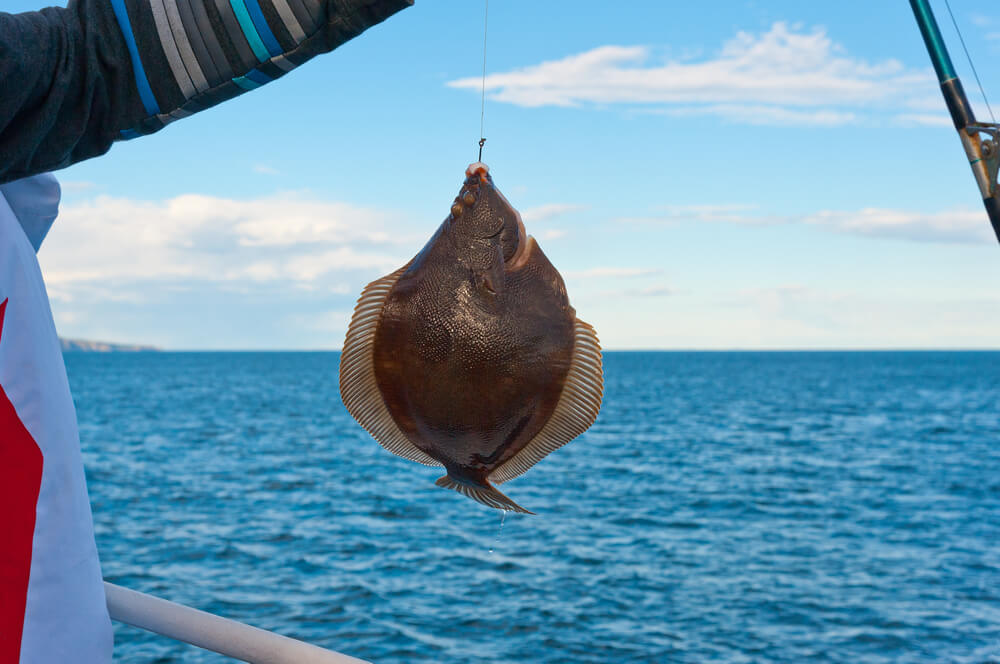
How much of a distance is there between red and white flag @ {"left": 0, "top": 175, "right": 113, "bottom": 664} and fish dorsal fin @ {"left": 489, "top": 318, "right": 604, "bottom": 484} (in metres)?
1.27

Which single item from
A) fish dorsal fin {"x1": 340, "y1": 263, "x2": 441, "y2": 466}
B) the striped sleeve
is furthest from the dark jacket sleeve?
fish dorsal fin {"x1": 340, "y1": 263, "x2": 441, "y2": 466}

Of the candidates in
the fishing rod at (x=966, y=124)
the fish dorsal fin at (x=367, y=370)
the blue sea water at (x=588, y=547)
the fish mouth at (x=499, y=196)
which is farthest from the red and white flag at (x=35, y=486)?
the blue sea water at (x=588, y=547)

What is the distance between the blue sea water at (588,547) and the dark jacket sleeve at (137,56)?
1344 centimetres

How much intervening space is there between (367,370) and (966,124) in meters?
2.75

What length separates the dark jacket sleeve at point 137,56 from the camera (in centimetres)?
105

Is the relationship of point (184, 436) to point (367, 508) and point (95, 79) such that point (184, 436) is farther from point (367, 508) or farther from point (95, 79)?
point (95, 79)

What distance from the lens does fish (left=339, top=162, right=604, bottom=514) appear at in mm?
1733

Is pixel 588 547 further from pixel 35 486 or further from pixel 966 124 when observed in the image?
pixel 35 486

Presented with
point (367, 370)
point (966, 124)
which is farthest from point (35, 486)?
point (966, 124)

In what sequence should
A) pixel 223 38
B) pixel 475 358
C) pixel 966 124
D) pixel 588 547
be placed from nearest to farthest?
pixel 223 38, pixel 475 358, pixel 966 124, pixel 588 547

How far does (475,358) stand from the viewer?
5.63 feet

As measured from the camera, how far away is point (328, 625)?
49.1 ft

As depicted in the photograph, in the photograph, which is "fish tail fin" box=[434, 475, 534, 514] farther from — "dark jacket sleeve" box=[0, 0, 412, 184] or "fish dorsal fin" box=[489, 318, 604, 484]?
"dark jacket sleeve" box=[0, 0, 412, 184]

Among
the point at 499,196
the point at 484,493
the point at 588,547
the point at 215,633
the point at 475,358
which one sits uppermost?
the point at 499,196
